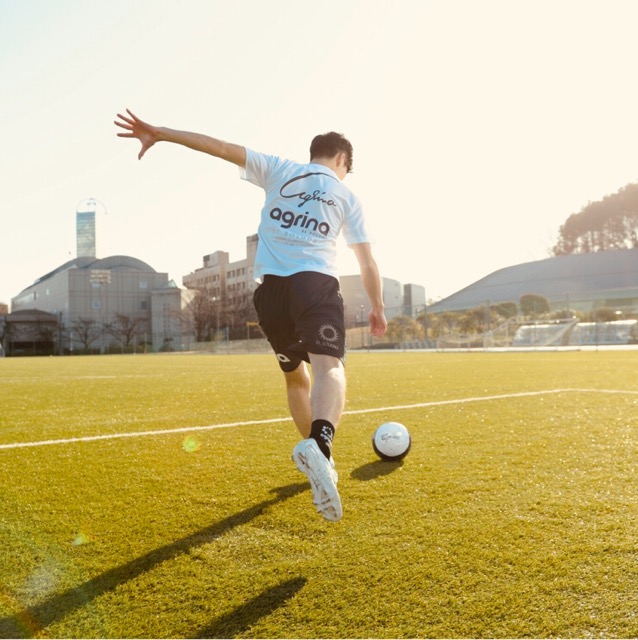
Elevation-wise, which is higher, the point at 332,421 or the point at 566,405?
the point at 332,421

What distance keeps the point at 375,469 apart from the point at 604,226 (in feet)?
336

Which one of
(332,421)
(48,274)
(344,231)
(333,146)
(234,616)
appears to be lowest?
(234,616)

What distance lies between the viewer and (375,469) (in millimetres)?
3805

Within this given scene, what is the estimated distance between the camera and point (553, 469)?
3713 mm

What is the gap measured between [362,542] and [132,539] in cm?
97

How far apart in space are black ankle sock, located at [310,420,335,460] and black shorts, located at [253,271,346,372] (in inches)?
18.0

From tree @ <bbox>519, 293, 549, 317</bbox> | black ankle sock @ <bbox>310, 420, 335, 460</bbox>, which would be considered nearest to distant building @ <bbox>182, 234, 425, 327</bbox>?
tree @ <bbox>519, 293, 549, 317</bbox>

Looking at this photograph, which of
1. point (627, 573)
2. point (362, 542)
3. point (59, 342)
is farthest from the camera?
point (59, 342)

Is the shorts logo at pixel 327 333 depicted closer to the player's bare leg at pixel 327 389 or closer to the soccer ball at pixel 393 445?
the player's bare leg at pixel 327 389

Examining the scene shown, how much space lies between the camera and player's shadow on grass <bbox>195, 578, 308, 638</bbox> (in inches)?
71.1

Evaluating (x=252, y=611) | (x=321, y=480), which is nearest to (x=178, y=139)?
(x=321, y=480)

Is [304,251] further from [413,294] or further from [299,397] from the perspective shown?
Answer: [413,294]

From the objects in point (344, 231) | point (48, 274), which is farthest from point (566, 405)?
point (48, 274)

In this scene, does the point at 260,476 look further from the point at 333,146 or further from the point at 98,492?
the point at 333,146
